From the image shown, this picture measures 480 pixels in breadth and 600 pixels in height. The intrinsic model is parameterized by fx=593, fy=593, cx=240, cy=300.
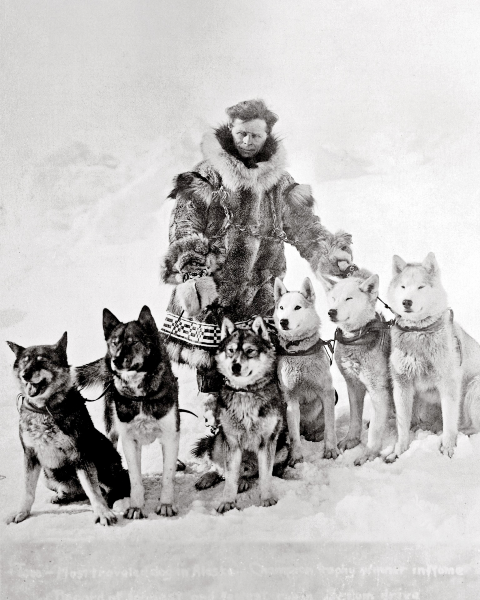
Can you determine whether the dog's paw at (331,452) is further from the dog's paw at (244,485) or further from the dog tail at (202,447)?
the dog tail at (202,447)

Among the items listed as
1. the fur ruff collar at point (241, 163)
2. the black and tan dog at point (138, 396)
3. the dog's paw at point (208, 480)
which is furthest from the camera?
the fur ruff collar at point (241, 163)

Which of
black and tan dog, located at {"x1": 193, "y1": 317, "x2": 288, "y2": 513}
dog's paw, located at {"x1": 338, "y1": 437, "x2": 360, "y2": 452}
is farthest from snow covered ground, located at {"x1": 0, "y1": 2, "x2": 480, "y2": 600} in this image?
black and tan dog, located at {"x1": 193, "y1": 317, "x2": 288, "y2": 513}

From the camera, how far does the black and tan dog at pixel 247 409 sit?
2307 mm

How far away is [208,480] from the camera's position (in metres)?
2.41

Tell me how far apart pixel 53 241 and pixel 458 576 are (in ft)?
7.13

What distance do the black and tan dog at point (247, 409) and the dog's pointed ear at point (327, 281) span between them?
327 millimetres

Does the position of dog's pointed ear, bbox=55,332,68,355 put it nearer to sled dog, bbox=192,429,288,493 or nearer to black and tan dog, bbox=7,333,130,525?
black and tan dog, bbox=7,333,130,525

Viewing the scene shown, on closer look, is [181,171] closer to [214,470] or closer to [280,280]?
[280,280]

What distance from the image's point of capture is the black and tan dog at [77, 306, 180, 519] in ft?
7.54

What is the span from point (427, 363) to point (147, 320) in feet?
3.78

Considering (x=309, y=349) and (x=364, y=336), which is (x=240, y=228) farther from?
(x=364, y=336)

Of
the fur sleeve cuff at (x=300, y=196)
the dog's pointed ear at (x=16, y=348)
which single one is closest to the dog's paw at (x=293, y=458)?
the fur sleeve cuff at (x=300, y=196)

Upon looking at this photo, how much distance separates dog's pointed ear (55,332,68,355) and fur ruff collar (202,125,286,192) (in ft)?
3.02

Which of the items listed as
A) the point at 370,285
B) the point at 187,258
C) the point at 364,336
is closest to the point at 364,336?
the point at 364,336
